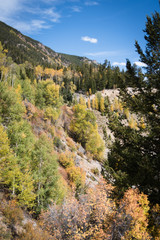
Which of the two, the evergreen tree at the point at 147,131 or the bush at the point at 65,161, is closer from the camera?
the evergreen tree at the point at 147,131

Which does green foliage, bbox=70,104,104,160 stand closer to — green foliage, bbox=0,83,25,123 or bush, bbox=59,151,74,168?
bush, bbox=59,151,74,168

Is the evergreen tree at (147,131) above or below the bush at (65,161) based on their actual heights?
above

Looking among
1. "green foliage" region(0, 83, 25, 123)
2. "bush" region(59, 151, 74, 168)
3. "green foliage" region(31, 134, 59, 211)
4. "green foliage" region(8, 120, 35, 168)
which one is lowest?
"bush" region(59, 151, 74, 168)

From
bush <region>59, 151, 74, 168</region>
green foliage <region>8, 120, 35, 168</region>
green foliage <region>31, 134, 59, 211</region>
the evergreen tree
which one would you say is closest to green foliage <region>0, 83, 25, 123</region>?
green foliage <region>8, 120, 35, 168</region>

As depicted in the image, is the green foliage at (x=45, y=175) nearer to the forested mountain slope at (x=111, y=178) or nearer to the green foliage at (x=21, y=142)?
the forested mountain slope at (x=111, y=178)

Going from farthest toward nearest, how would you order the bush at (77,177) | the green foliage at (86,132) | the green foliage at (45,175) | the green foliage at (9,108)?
the green foliage at (86,132) → the bush at (77,177) → the green foliage at (9,108) → the green foliage at (45,175)

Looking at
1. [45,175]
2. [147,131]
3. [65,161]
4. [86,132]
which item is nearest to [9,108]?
[45,175]

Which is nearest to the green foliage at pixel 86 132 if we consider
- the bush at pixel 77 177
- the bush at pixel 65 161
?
the bush at pixel 65 161

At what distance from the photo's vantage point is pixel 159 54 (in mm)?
7605

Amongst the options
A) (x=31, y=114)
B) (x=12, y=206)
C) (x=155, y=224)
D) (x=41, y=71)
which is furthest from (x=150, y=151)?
(x=41, y=71)

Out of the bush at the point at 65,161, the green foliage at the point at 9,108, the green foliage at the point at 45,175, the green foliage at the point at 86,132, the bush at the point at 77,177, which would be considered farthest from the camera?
the green foliage at the point at 86,132

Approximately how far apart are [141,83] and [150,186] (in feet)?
19.1

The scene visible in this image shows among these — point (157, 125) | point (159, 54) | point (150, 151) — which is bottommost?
point (150, 151)

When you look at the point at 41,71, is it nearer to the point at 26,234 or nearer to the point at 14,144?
the point at 14,144
